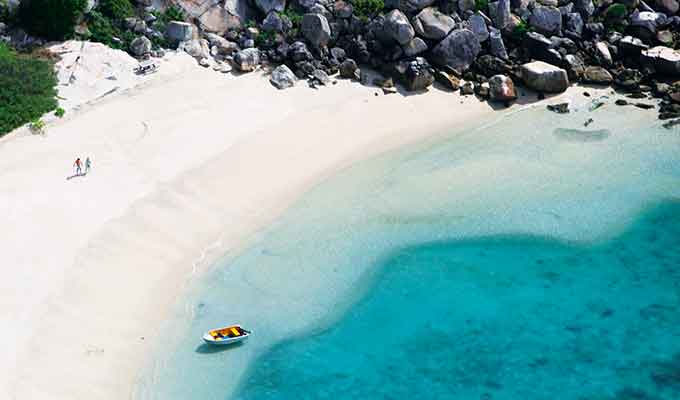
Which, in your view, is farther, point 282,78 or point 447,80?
point 447,80

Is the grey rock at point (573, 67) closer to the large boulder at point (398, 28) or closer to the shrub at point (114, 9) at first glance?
the large boulder at point (398, 28)

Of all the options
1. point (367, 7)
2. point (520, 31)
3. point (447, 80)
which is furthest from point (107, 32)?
point (520, 31)

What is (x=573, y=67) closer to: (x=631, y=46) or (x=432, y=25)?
(x=631, y=46)

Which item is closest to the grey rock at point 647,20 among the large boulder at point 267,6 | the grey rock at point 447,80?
the grey rock at point 447,80

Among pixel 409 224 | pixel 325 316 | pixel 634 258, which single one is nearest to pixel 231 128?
pixel 409 224

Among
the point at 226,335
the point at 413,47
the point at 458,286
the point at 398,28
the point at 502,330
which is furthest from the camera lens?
the point at 413,47

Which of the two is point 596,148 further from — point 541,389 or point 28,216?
point 28,216

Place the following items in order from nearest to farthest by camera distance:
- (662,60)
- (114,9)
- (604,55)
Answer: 1. (114,9)
2. (662,60)
3. (604,55)
